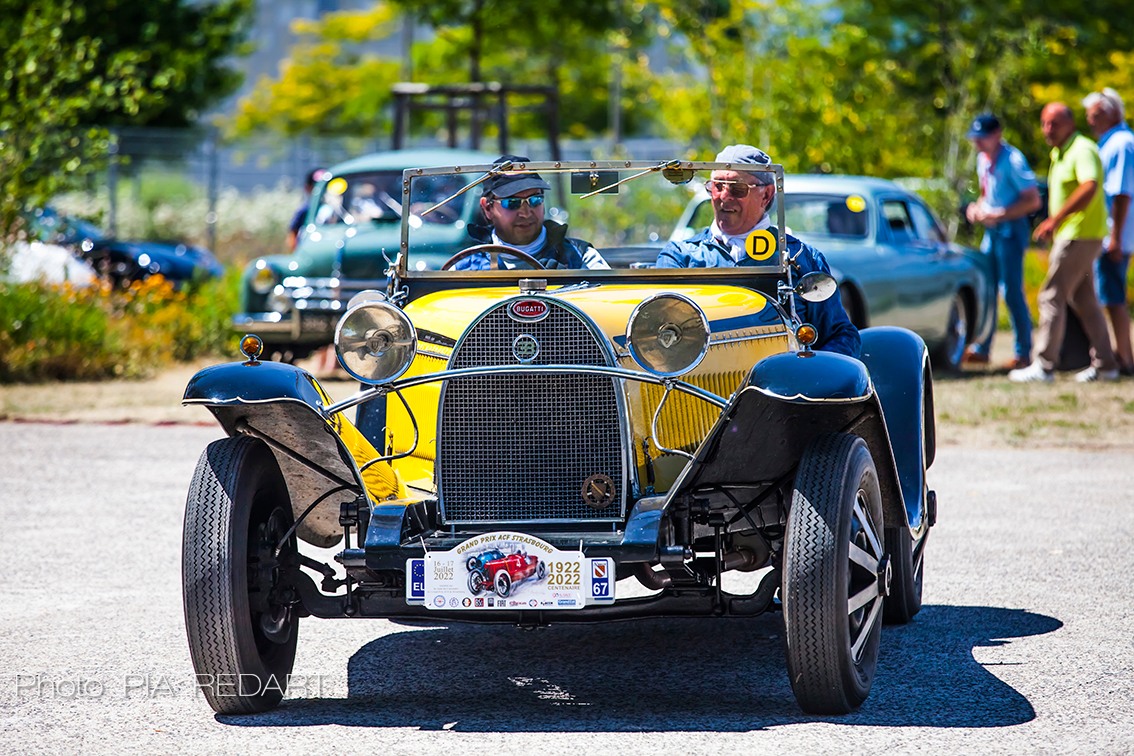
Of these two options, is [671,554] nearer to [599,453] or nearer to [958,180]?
[599,453]

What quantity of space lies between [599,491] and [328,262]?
9313 millimetres

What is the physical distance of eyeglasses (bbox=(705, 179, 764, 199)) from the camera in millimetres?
5641

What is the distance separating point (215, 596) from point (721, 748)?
1442mm

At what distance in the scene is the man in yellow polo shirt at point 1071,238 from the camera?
A: 1185cm

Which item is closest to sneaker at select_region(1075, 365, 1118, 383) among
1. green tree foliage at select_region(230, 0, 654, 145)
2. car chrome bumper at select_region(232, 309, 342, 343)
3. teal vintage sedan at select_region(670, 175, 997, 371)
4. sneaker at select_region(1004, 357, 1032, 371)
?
sneaker at select_region(1004, 357, 1032, 371)

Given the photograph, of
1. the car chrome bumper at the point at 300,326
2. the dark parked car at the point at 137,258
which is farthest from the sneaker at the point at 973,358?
the dark parked car at the point at 137,258

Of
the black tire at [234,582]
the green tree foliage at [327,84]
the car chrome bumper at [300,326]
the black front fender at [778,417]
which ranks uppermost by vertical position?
the green tree foliage at [327,84]

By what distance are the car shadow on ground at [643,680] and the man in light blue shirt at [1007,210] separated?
7.28 metres

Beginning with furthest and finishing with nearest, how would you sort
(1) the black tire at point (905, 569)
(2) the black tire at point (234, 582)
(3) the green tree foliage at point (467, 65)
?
(3) the green tree foliage at point (467, 65) → (1) the black tire at point (905, 569) → (2) the black tire at point (234, 582)

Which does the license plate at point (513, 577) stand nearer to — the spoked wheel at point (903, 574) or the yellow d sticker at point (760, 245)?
the spoked wheel at point (903, 574)

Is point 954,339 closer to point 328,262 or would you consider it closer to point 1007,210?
point 1007,210

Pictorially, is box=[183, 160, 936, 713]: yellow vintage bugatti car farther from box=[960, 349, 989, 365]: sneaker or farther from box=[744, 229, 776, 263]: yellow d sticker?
box=[960, 349, 989, 365]: sneaker

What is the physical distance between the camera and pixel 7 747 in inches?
164

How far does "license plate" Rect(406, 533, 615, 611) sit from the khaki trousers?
28.3 ft
